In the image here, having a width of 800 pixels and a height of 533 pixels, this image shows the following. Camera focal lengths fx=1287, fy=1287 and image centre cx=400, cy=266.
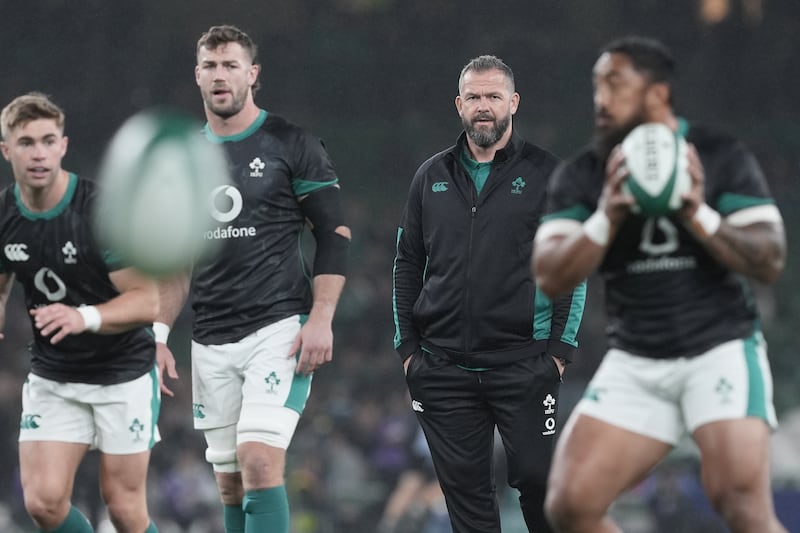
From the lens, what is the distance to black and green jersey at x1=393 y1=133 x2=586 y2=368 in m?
5.57

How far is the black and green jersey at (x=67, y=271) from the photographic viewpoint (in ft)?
18.3

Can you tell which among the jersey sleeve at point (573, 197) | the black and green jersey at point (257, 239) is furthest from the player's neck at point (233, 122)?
the jersey sleeve at point (573, 197)

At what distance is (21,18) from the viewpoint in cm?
1340

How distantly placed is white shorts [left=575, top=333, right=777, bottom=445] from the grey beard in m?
1.65

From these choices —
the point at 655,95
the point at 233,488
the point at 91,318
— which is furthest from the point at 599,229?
the point at 233,488

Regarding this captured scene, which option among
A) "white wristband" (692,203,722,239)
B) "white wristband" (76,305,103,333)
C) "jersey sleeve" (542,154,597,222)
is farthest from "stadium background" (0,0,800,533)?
"white wristband" (692,203,722,239)

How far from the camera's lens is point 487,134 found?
5633 millimetres

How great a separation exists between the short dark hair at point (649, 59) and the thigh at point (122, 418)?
111 inches

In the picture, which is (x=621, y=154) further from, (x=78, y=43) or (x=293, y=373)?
(x=78, y=43)

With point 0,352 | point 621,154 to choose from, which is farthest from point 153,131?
point 0,352

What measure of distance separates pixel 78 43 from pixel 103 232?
28.0 ft

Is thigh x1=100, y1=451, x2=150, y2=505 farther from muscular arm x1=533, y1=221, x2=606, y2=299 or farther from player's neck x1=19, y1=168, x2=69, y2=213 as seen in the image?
muscular arm x1=533, y1=221, x2=606, y2=299

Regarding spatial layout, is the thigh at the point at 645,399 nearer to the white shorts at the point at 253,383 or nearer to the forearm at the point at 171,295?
the white shorts at the point at 253,383

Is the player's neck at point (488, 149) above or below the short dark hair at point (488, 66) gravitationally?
below
